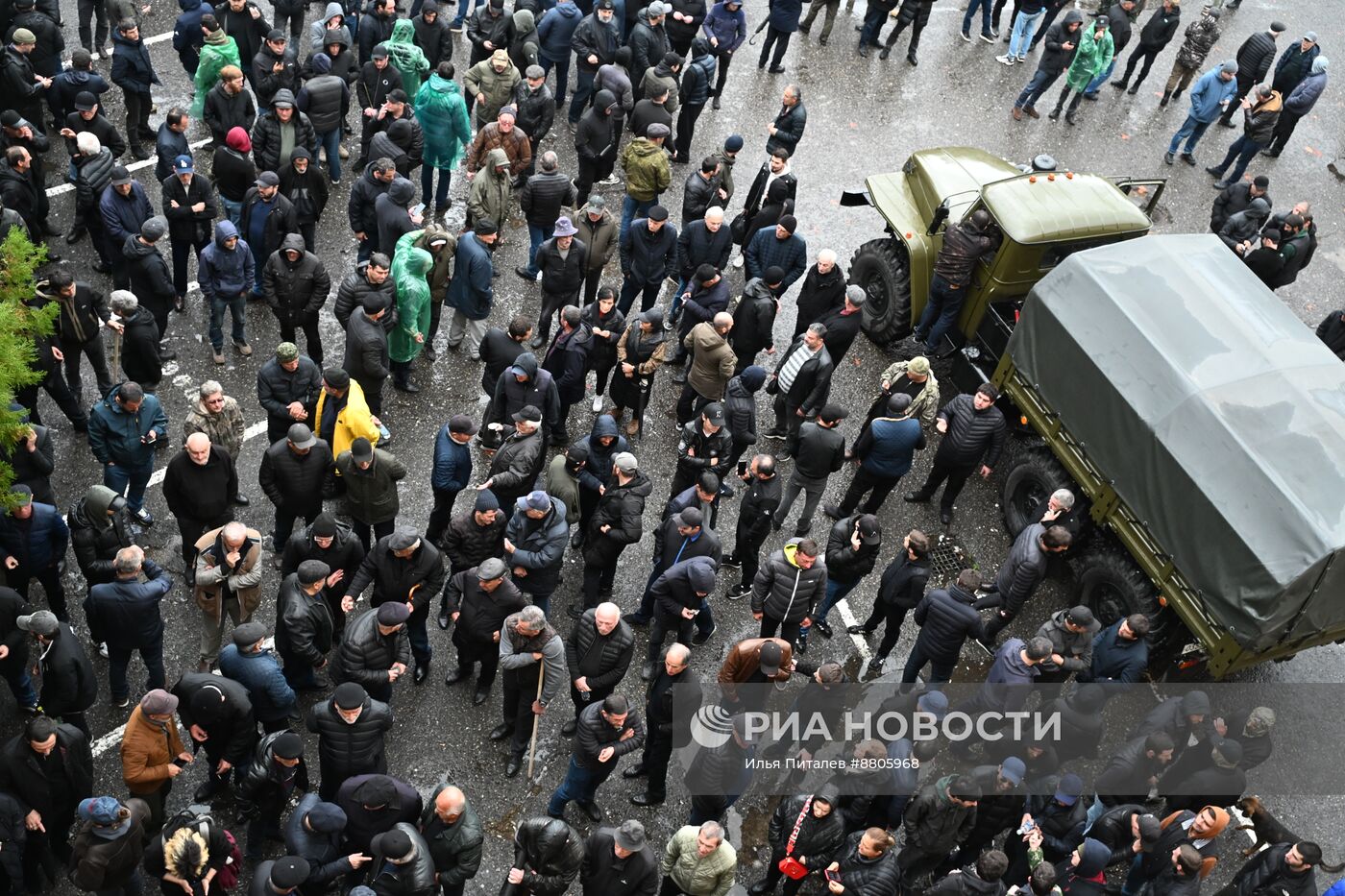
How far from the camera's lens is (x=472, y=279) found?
12.1m

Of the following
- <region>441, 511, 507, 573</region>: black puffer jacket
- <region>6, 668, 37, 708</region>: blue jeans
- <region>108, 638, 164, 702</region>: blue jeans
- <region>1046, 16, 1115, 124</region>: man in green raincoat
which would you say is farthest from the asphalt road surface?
<region>441, 511, 507, 573</region>: black puffer jacket

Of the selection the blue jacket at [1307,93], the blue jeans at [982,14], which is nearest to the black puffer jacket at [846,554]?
the blue jacket at [1307,93]

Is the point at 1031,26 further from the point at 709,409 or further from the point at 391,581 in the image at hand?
the point at 391,581

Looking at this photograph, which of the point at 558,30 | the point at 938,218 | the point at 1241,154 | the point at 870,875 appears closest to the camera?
the point at 870,875

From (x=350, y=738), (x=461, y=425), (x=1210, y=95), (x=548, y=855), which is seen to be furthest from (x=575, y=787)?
(x=1210, y=95)

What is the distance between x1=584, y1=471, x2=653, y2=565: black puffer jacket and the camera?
1001cm

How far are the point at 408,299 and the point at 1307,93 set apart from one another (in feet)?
39.9

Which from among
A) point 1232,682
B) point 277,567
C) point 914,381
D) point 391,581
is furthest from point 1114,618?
point 277,567

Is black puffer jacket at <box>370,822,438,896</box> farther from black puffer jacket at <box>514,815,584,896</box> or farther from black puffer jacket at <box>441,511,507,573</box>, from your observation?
black puffer jacket at <box>441,511,507,573</box>

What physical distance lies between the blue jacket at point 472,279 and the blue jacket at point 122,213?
9.22 feet

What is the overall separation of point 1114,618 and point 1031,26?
34.7 ft

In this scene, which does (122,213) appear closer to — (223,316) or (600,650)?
A: (223,316)

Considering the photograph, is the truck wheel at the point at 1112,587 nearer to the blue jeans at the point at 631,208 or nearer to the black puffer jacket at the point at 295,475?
the blue jeans at the point at 631,208

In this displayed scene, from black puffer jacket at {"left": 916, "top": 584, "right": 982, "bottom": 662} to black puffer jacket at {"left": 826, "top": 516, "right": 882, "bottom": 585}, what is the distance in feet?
1.78
